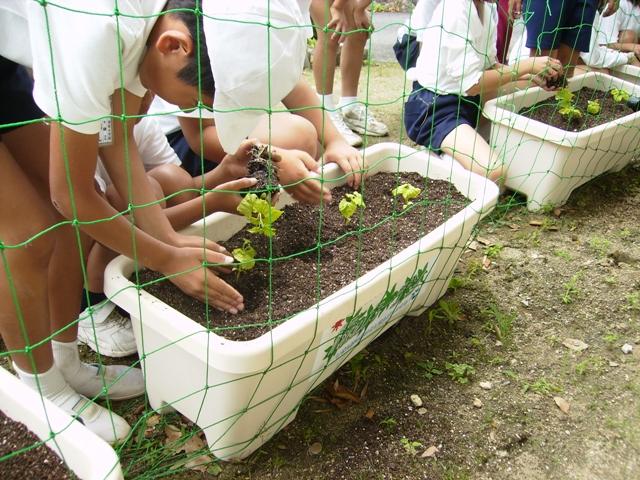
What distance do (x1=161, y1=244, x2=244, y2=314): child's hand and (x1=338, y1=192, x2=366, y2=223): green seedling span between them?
39cm

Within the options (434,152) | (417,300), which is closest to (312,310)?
(417,300)

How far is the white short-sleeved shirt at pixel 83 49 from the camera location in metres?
0.94

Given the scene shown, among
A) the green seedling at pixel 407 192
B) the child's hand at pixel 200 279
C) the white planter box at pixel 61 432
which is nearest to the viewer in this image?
the white planter box at pixel 61 432

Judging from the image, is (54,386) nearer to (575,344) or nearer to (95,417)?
(95,417)

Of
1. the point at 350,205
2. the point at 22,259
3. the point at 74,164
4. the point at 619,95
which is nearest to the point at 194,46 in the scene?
the point at 74,164

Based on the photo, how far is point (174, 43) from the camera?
1021mm

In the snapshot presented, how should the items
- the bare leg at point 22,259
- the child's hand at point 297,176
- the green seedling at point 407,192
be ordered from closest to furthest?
the bare leg at point 22,259
the child's hand at point 297,176
the green seedling at point 407,192

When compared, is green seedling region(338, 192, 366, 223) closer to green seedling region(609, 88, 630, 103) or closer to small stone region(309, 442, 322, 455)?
small stone region(309, 442, 322, 455)

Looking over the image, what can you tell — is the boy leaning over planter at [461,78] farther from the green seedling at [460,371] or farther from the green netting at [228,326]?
the green seedling at [460,371]

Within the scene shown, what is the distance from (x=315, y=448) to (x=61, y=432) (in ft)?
2.02

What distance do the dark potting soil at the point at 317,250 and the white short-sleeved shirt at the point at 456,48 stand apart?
0.63 meters

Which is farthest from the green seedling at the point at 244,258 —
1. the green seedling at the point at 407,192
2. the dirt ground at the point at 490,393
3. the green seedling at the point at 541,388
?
the green seedling at the point at 541,388

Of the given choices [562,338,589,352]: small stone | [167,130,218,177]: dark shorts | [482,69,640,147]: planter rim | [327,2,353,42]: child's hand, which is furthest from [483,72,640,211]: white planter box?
[167,130,218,177]: dark shorts

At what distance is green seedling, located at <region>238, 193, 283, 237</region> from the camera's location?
52.2 inches
